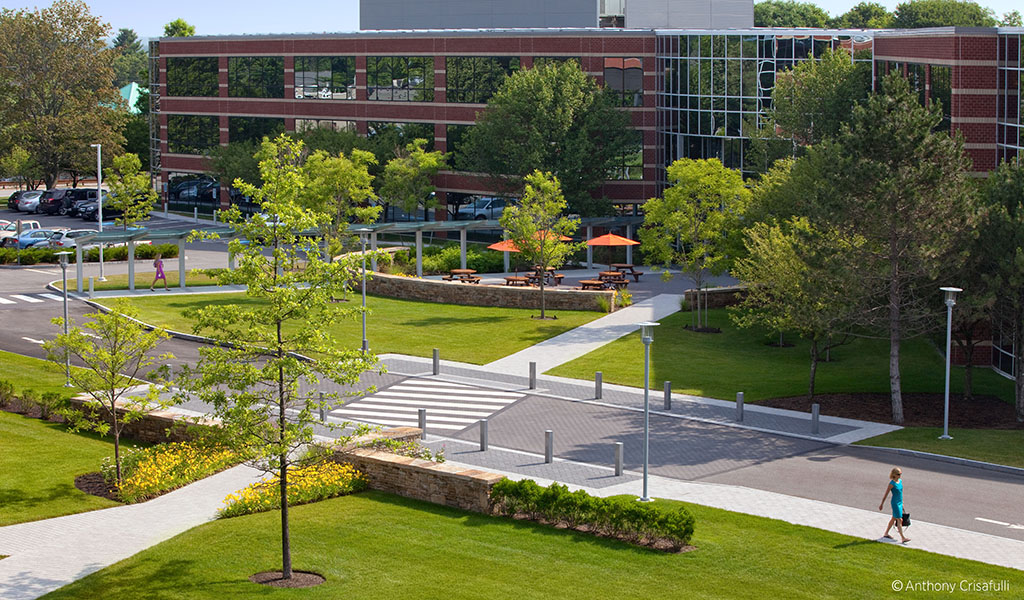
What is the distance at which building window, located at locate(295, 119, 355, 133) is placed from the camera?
237 ft

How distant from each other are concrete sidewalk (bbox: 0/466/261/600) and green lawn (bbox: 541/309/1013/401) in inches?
586

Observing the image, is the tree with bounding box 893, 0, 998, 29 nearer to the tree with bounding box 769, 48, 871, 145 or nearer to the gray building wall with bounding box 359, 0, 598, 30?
the gray building wall with bounding box 359, 0, 598, 30

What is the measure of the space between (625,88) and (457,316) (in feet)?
77.4

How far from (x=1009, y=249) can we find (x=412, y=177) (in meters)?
38.5

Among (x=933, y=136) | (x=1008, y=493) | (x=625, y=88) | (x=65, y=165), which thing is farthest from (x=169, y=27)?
(x=1008, y=493)

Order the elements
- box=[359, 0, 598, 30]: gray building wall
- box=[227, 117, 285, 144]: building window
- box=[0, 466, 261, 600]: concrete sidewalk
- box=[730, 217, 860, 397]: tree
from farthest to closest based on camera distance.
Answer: box=[227, 117, 285, 144]: building window, box=[359, 0, 598, 30]: gray building wall, box=[730, 217, 860, 397]: tree, box=[0, 466, 261, 600]: concrete sidewalk

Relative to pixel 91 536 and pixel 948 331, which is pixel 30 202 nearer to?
pixel 91 536

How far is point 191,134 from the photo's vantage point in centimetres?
8056

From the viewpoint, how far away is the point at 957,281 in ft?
104

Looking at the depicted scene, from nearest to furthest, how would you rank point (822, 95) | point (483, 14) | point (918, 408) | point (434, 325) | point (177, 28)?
point (918, 408), point (434, 325), point (822, 95), point (483, 14), point (177, 28)

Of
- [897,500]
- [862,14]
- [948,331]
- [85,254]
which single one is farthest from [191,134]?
[862,14]

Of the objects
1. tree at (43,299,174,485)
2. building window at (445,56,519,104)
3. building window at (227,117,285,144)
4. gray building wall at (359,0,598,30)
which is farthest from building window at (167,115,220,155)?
tree at (43,299,174,485)

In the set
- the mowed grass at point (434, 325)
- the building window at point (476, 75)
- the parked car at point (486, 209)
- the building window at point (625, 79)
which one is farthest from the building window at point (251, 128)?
the mowed grass at point (434, 325)

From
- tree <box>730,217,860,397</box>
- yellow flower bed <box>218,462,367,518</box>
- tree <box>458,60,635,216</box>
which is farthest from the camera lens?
tree <box>458,60,635,216</box>
